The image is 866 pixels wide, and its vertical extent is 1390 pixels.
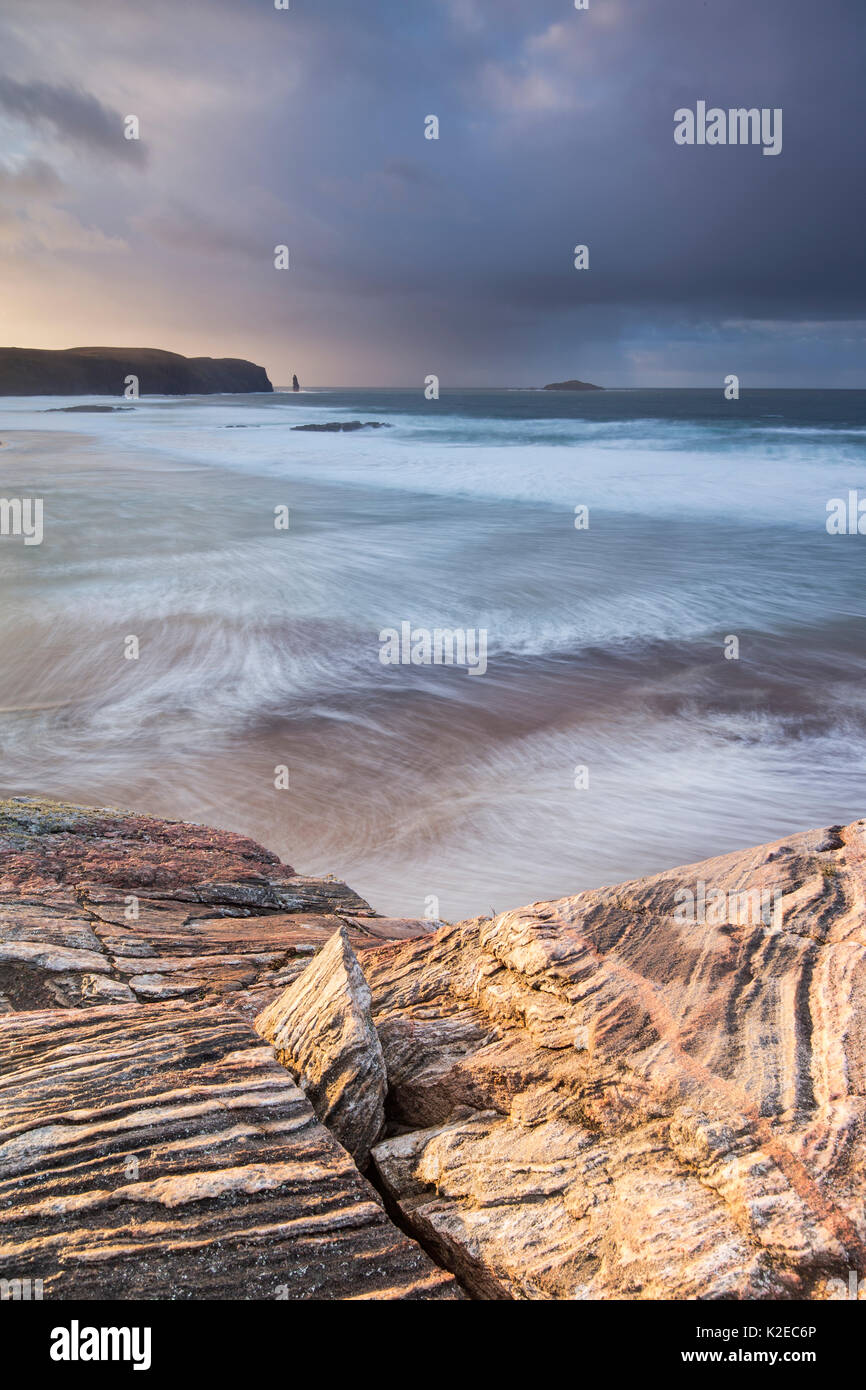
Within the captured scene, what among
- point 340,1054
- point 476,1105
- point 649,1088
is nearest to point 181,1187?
point 340,1054

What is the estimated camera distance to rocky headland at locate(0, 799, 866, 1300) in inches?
94.5

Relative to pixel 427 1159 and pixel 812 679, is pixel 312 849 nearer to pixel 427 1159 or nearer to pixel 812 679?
pixel 427 1159

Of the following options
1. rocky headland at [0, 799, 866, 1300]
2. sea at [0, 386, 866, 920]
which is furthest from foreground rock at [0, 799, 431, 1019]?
sea at [0, 386, 866, 920]

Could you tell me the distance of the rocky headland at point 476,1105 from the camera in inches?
94.5

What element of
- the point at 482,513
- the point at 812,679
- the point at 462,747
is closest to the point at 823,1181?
the point at 462,747

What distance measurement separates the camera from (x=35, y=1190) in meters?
2.56

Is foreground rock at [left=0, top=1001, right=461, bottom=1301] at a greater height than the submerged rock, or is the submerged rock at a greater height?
the submerged rock

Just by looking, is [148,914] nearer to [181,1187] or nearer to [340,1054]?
[340,1054]

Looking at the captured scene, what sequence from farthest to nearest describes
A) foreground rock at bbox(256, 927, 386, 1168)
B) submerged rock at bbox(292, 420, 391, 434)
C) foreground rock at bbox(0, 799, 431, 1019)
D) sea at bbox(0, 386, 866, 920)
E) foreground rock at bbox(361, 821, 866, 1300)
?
submerged rock at bbox(292, 420, 391, 434)
sea at bbox(0, 386, 866, 920)
foreground rock at bbox(0, 799, 431, 1019)
foreground rock at bbox(256, 927, 386, 1168)
foreground rock at bbox(361, 821, 866, 1300)

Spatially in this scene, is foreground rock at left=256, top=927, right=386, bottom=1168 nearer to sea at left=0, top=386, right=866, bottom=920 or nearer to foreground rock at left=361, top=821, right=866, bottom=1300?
foreground rock at left=361, top=821, right=866, bottom=1300

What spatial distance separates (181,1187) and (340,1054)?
0.72m

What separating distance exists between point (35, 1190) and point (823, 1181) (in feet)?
7.83

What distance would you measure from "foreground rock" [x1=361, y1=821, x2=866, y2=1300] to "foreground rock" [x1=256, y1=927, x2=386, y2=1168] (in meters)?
0.14

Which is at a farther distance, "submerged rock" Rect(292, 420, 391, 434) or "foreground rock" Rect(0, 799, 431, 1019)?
"submerged rock" Rect(292, 420, 391, 434)
